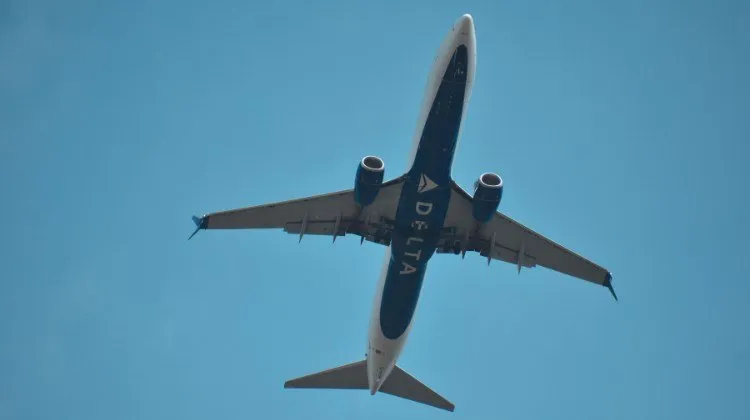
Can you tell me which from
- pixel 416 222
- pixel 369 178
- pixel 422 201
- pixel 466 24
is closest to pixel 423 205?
pixel 422 201

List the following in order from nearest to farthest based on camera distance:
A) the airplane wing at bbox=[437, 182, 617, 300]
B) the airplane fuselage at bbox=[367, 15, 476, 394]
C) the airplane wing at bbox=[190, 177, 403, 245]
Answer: the airplane fuselage at bbox=[367, 15, 476, 394]
the airplane wing at bbox=[190, 177, 403, 245]
the airplane wing at bbox=[437, 182, 617, 300]

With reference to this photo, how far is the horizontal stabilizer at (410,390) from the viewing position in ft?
135

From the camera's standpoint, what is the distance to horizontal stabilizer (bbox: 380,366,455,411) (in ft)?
135

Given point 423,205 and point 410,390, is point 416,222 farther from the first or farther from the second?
point 410,390

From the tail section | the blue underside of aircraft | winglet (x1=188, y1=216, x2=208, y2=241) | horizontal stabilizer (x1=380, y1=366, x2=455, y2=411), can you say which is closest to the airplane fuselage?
the blue underside of aircraft

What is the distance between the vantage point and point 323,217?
129 feet

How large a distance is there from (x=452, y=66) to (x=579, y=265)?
492 inches

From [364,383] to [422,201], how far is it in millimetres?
10400

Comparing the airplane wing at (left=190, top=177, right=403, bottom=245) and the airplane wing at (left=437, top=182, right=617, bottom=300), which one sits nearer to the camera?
the airplane wing at (left=190, top=177, right=403, bottom=245)

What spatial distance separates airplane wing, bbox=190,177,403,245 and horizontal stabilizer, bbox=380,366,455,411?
678cm

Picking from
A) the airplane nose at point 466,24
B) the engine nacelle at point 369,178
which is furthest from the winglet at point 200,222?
the airplane nose at point 466,24

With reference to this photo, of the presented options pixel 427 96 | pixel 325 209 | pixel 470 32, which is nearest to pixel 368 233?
pixel 325 209

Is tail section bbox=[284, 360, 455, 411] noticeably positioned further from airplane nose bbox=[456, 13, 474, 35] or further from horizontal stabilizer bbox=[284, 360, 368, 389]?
airplane nose bbox=[456, 13, 474, 35]

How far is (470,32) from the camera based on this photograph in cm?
3316
